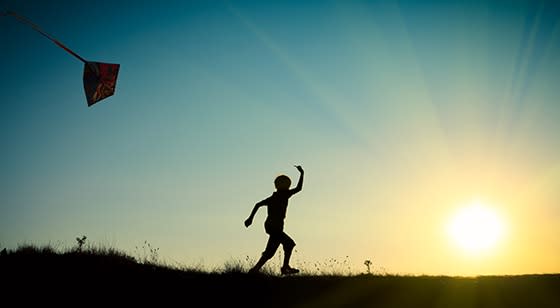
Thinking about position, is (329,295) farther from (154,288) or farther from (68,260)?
(68,260)

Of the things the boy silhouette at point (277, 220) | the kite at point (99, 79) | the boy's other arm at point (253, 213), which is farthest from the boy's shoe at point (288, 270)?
the kite at point (99, 79)

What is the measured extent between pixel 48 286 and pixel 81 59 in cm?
1223

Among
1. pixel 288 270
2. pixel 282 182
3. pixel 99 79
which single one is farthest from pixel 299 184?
pixel 99 79

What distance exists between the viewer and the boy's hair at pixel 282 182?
10.0 metres

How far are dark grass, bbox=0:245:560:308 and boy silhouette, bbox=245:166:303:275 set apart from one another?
56cm

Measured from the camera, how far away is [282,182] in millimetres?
10031

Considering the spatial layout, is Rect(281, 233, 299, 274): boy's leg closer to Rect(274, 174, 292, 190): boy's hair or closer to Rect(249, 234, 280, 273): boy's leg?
Rect(249, 234, 280, 273): boy's leg

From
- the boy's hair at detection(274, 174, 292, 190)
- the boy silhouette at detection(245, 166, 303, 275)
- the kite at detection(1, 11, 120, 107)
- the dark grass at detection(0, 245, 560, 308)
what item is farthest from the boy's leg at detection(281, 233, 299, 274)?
the kite at detection(1, 11, 120, 107)

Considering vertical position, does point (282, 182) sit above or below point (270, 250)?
above

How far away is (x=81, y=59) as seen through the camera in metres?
17.5

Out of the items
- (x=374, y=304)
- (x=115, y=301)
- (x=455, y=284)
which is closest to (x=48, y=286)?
(x=115, y=301)

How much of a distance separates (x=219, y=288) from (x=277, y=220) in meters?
2.43

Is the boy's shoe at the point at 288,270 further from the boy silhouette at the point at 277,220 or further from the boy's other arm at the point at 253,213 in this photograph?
the boy's other arm at the point at 253,213

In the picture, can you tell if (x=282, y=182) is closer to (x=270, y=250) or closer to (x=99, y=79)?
(x=270, y=250)
